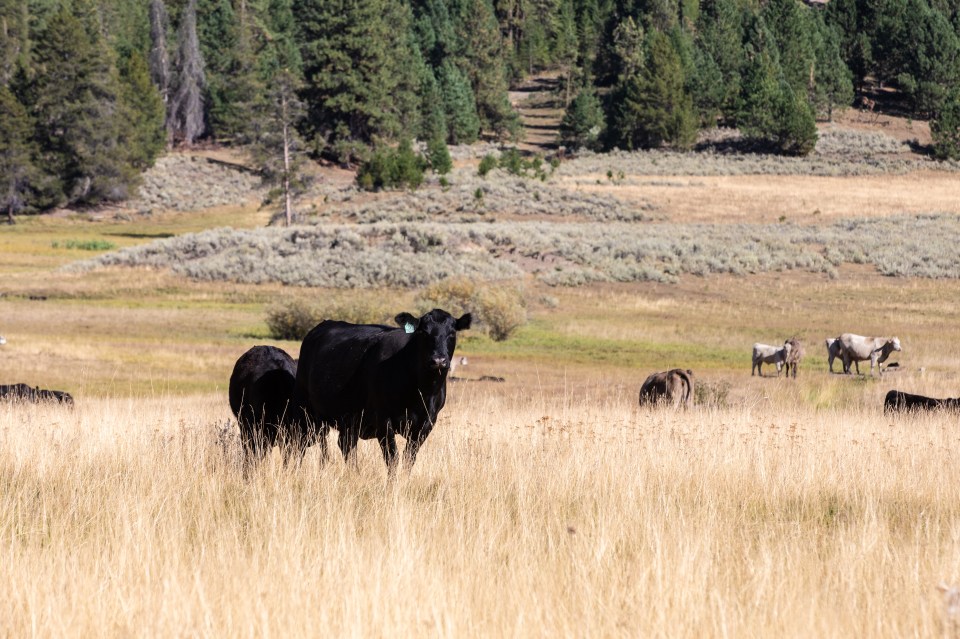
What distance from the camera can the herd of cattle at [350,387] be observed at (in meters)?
9.31

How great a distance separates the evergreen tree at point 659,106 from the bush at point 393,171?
36346 millimetres

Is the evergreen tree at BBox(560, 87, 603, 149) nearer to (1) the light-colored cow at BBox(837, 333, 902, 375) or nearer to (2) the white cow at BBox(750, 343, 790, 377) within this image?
(1) the light-colored cow at BBox(837, 333, 902, 375)

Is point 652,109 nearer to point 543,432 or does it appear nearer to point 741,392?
point 741,392

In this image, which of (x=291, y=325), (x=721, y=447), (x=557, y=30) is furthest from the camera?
(x=557, y=30)

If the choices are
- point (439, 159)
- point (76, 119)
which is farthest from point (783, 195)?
point (76, 119)

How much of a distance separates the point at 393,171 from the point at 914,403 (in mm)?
71574

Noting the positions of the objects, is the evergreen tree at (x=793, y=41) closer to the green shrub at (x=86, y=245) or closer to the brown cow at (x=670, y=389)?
the green shrub at (x=86, y=245)

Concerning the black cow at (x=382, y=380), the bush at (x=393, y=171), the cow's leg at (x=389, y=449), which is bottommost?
the cow's leg at (x=389, y=449)

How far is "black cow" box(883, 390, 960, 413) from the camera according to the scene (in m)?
16.8

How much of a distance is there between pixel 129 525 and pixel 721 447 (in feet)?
18.0

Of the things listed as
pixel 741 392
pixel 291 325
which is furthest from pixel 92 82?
pixel 741 392

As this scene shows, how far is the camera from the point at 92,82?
93125 millimetres

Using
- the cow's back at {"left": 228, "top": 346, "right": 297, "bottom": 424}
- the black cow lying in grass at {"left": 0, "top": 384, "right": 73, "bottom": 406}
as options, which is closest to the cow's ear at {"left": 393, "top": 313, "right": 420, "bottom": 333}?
the cow's back at {"left": 228, "top": 346, "right": 297, "bottom": 424}

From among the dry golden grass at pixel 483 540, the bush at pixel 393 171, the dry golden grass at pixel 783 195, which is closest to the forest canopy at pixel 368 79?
the bush at pixel 393 171
